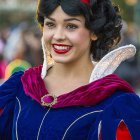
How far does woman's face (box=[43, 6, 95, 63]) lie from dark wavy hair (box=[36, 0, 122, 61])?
0.12ft

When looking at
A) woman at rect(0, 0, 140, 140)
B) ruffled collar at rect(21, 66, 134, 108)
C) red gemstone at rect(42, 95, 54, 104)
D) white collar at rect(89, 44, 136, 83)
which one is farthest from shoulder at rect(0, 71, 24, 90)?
white collar at rect(89, 44, 136, 83)

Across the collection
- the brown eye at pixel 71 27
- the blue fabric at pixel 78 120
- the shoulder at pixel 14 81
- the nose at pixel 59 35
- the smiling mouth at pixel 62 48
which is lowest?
the blue fabric at pixel 78 120

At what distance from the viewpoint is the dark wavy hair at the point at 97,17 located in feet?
15.2

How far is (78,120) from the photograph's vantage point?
15.1 feet

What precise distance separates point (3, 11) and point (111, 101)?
23.3 meters

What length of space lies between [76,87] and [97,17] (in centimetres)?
45

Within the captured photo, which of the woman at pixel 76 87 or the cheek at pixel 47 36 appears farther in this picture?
the cheek at pixel 47 36

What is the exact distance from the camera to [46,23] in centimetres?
473

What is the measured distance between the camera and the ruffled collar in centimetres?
463

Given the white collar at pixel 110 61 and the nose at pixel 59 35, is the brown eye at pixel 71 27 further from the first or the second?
the white collar at pixel 110 61

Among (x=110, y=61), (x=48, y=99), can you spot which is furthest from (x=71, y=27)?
(x=48, y=99)

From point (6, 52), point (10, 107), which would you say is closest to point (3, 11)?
point (6, 52)

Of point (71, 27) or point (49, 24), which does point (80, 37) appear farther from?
point (49, 24)

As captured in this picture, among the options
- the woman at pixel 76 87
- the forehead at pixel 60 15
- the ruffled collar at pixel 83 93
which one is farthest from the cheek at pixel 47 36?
the ruffled collar at pixel 83 93
